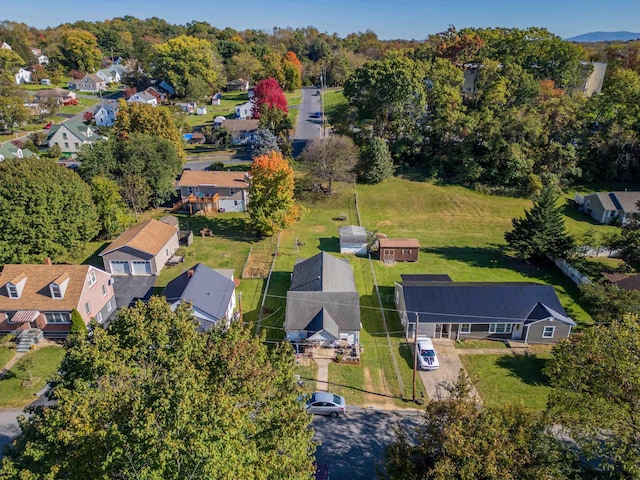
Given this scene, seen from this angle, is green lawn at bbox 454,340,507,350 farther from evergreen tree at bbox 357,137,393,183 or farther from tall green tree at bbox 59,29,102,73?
tall green tree at bbox 59,29,102,73

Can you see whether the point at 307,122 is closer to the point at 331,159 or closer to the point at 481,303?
the point at 331,159

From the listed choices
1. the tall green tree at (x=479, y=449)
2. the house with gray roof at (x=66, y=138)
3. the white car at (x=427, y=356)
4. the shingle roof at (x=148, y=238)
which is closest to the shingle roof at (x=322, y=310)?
the white car at (x=427, y=356)

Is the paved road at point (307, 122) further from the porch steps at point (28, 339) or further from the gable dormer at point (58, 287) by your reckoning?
the porch steps at point (28, 339)

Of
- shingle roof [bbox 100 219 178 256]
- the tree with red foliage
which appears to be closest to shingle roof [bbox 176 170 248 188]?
shingle roof [bbox 100 219 178 256]

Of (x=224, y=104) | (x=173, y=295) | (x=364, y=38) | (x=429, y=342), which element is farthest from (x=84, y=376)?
(x=364, y=38)

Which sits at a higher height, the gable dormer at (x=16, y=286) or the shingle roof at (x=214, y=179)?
the shingle roof at (x=214, y=179)

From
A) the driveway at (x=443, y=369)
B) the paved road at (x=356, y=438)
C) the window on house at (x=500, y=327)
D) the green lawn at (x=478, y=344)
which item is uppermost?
the window on house at (x=500, y=327)

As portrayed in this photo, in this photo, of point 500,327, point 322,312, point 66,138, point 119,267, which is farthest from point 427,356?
point 66,138

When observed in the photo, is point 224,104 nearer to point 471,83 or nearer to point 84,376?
point 471,83
